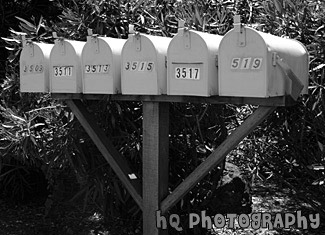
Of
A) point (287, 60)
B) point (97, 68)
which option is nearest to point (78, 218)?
point (97, 68)

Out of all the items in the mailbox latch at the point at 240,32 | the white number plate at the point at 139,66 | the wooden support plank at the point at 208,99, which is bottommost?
the wooden support plank at the point at 208,99

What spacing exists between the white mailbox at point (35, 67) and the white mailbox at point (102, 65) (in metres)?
0.40

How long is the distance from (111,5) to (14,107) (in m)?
1.29

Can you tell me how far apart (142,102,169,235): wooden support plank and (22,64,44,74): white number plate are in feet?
2.74

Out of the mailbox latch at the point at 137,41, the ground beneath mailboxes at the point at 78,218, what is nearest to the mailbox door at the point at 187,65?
the mailbox latch at the point at 137,41

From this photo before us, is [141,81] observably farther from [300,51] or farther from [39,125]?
[39,125]

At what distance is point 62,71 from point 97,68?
0.31 metres

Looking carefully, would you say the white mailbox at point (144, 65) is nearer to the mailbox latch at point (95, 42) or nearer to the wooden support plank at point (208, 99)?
the wooden support plank at point (208, 99)

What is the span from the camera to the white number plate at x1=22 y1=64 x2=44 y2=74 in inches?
141

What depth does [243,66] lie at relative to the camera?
267cm

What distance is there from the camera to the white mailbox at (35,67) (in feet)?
11.7

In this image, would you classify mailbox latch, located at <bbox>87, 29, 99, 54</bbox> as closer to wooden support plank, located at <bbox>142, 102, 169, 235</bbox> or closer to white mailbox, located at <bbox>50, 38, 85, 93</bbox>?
white mailbox, located at <bbox>50, 38, 85, 93</bbox>

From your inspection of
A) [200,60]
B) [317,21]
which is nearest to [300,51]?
[317,21]

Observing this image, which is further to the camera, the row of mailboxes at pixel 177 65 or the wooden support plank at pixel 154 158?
the wooden support plank at pixel 154 158
